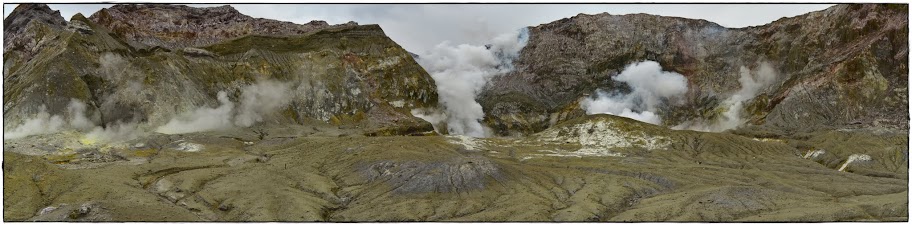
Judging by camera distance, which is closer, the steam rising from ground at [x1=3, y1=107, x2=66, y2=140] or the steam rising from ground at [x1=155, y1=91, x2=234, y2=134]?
the steam rising from ground at [x1=3, y1=107, x2=66, y2=140]

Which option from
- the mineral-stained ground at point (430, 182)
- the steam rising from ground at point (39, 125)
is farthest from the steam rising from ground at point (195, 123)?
the steam rising from ground at point (39, 125)

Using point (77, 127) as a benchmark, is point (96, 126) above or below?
above

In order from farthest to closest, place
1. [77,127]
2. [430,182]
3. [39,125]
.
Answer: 1. [77,127]
2. [39,125]
3. [430,182]

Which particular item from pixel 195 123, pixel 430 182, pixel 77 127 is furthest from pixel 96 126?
pixel 430 182

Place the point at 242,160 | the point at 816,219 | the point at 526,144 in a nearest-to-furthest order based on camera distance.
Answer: the point at 816,219 < the point at 242,160 < the point at 526,144

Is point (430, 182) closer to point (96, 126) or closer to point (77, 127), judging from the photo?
point (77, 127)

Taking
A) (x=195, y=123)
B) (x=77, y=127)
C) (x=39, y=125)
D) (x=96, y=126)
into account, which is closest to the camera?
(x=39, y=125)

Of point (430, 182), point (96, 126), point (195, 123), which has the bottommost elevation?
point (96, 126)

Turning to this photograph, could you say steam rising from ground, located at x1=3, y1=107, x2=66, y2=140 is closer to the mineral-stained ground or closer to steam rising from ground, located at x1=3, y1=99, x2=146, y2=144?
steam rising from ground, located at x1=3, y1=99, x2=146, y2=144

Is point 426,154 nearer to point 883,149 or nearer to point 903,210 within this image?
point 903,210

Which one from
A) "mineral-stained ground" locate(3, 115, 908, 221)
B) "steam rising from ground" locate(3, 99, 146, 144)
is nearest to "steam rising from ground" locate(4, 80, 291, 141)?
"steam rising from ground" locate(3, 99, 146, 144)

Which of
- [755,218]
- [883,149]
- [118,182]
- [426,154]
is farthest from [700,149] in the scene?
[118,182]
